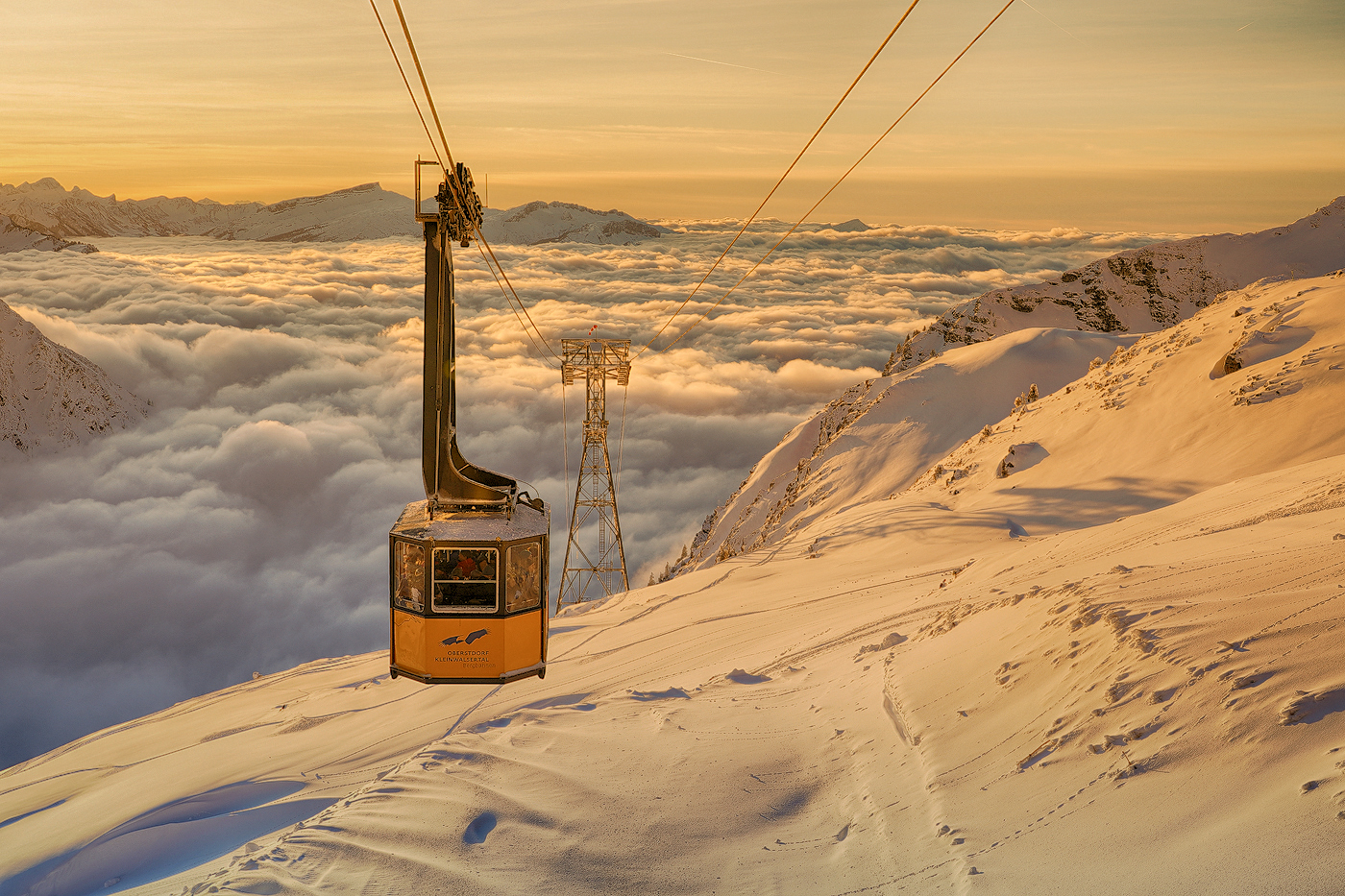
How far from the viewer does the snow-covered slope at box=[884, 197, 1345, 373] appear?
273 feet

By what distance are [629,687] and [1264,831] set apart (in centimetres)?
1258

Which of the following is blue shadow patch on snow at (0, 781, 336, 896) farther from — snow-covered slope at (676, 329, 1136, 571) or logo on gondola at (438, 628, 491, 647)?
snow-covered slope at (676, 329, 1136, 571)

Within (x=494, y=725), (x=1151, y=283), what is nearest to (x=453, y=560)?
(x=494, y=725)

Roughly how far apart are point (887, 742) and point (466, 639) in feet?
21.4

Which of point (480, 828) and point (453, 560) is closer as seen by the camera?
point (480, 828)

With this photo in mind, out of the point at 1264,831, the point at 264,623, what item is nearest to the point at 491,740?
the point at 1264,831

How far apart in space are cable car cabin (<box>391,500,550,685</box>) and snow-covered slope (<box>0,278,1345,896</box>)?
166 centimetres

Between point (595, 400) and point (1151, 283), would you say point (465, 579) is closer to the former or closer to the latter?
point (595, 400)

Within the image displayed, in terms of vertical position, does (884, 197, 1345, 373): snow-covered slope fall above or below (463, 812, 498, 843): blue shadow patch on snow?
above

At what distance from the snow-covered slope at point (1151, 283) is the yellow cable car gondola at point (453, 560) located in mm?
67847

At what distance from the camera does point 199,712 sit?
32156mm

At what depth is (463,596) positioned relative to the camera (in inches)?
532

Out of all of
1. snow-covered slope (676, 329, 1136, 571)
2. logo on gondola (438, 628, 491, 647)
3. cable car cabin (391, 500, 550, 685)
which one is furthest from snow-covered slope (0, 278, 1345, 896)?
snow-covered slope (676, 329, 1136, 571)

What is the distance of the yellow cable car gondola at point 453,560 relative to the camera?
43.8 feet
